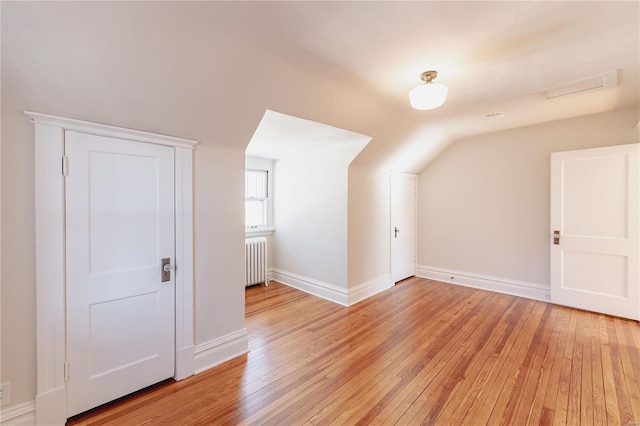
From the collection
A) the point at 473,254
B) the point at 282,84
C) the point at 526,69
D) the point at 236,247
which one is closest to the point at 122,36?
the point at 282,84

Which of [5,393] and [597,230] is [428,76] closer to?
[597,230]

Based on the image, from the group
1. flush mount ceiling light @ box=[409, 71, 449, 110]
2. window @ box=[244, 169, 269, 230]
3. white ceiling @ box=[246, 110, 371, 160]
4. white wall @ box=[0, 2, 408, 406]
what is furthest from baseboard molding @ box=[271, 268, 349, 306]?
flush mount ceiling light @ box=[409, 71, 449, 110]

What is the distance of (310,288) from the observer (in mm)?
4191

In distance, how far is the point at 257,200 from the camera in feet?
15.9

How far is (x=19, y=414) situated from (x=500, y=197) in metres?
5.60

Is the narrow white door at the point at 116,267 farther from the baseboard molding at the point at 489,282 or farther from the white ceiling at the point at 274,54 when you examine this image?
the baseboard molding at the point at 489,282

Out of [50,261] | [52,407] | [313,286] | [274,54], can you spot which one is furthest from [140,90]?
[313,286]

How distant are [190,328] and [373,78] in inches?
105

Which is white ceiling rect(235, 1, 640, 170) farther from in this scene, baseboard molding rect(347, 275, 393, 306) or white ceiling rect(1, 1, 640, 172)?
baseboard molding rect(347, 275, 393, 306)

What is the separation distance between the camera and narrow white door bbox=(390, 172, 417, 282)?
4.57m

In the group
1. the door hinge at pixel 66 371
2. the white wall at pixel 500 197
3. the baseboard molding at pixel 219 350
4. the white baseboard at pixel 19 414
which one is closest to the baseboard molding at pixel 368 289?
the white wall at pixel 500 197

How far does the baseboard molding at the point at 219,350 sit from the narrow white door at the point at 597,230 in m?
4.16

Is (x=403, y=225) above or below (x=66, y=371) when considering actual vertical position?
above

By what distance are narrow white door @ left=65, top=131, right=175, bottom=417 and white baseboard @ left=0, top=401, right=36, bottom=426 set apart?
168 millimetres
